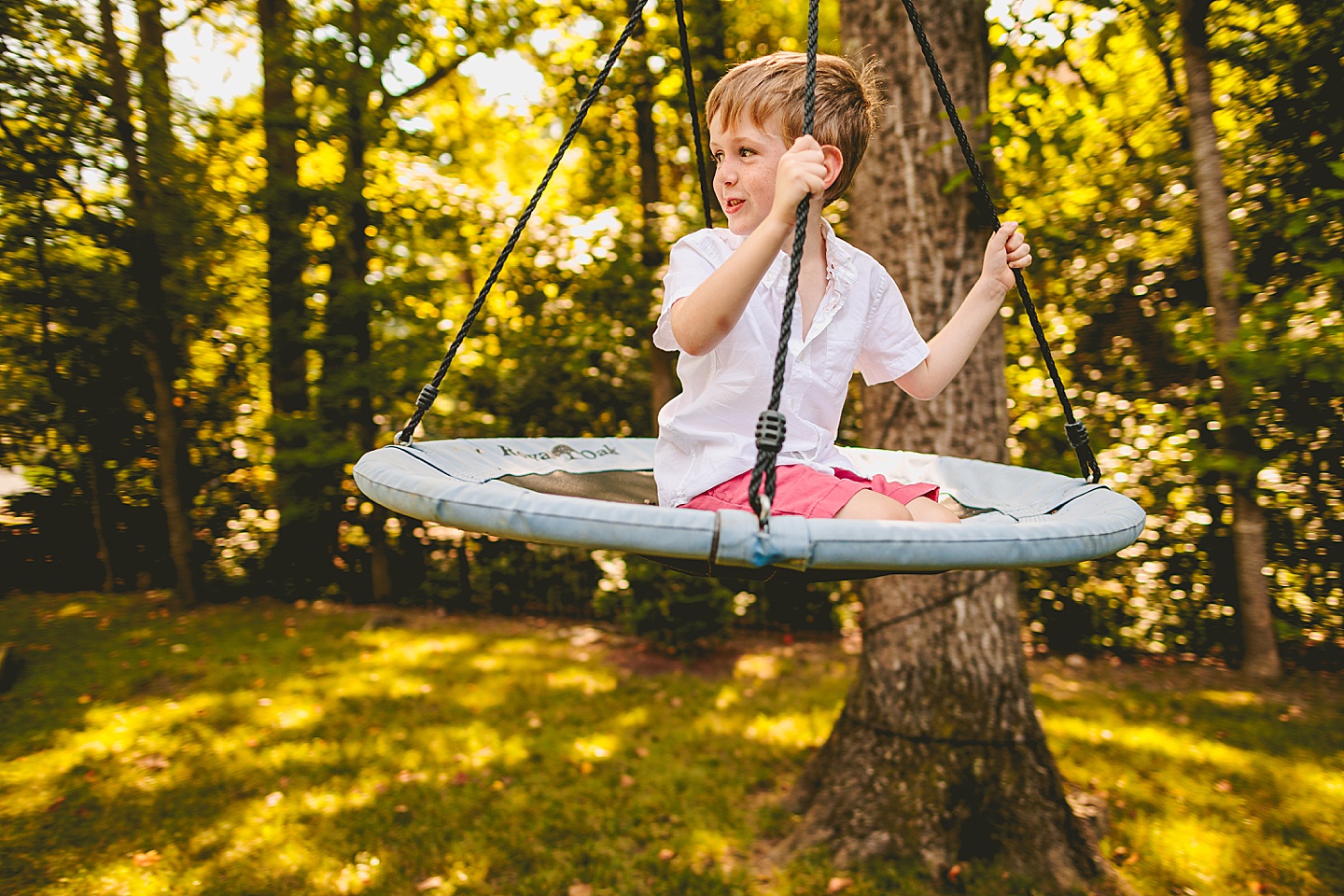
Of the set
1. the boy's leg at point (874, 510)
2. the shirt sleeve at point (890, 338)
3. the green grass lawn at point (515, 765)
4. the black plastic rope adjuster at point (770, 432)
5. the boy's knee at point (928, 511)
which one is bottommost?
the green grass lawn at point (515, 765)

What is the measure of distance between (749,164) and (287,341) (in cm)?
461

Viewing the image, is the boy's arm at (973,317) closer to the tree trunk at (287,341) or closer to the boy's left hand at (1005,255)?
the boy's left hand at (1005,255)

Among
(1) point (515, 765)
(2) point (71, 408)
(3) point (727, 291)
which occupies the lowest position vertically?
(1) point (515, 765)

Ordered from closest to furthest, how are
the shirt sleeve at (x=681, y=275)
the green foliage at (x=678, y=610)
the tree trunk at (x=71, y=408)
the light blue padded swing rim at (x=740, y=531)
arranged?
the light blue padded swing rim at (x=740, y=531), the shirt sleeve at (x=681, y=275), the tree trunk at (x=71, y=408), the green foliage at (x=678, y=610)

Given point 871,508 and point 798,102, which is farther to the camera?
point 798,102

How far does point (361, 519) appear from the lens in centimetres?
571

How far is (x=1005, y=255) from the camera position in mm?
1731

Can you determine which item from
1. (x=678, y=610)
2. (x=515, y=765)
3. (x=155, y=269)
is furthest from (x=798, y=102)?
(x=155, y=269)

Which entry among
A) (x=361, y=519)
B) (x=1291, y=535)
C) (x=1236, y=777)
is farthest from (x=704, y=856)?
(x=361, y=519)

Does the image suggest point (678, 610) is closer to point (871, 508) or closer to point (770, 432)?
point (871, 508)

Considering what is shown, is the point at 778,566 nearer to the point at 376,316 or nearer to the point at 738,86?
the point at 738,86

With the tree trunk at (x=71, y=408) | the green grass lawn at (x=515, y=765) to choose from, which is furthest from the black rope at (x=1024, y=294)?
the tree trunk at (x=71, y=408)

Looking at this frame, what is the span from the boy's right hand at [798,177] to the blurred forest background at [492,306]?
2849 mm

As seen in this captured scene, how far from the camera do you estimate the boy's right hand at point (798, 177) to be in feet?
3.97
